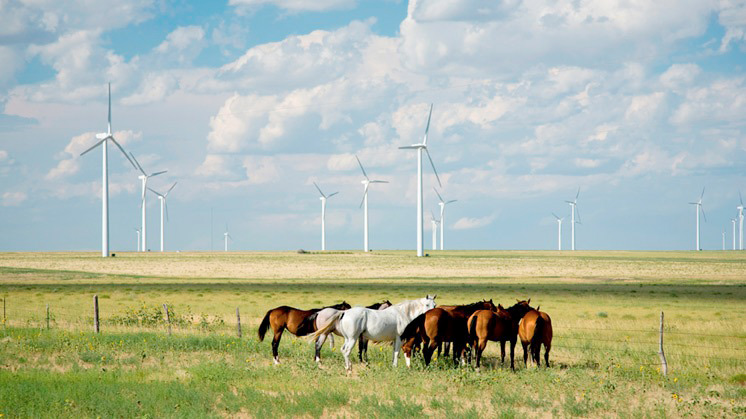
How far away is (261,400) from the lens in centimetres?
1623

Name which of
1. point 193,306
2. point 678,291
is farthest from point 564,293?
point 193,306

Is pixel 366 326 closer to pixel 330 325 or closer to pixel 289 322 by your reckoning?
pixel 330 325

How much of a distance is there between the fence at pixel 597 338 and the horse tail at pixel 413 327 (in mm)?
4853

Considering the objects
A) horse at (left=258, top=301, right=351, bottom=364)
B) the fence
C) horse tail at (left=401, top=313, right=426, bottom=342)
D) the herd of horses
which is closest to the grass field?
the fence

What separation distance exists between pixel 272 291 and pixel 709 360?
39960mm

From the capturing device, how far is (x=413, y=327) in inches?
789

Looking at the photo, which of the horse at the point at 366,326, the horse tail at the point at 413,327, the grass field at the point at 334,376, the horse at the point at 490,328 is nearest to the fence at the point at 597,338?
the grass field at the point at 334,376

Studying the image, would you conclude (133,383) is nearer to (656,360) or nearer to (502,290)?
(656,360)

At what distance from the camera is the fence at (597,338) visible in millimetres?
22656

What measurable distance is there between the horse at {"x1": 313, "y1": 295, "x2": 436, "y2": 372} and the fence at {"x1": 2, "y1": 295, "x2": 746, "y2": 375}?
521cm

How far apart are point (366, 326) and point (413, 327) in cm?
118

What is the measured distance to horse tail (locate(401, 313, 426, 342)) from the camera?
65.6ft

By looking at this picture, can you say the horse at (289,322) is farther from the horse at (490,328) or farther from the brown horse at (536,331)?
the brown horse at (536,331)

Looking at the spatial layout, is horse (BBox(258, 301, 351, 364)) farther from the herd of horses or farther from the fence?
the fence
